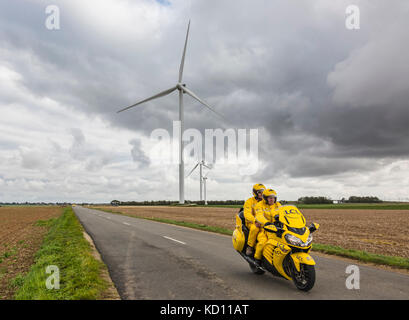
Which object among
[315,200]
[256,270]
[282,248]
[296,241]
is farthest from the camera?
[315,200]

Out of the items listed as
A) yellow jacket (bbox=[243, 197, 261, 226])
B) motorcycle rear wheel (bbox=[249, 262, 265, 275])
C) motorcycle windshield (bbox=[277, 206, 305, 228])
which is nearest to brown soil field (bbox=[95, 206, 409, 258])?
motorcycle rear wheel (bbox=[249, 262, 265, 275])

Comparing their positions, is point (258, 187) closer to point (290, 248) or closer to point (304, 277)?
point (290, 248)

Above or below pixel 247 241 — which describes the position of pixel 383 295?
below

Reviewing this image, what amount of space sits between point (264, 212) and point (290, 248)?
1.14 metres

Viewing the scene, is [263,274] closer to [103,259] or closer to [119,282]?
[119,282]

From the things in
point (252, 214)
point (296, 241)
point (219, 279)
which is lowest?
point (219, 279)

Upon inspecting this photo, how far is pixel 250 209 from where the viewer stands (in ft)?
23.0

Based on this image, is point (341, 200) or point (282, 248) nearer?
point (282, 248)

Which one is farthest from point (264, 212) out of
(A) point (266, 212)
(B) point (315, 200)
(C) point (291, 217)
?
(B) point (315, 200)

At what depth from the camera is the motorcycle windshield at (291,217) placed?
19.0 ft

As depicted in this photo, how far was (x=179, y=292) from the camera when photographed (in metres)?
5.75

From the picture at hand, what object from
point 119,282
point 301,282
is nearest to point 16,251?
point 119,282

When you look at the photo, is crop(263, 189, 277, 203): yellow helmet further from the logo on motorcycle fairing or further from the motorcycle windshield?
the logo on motorcycle fairing
